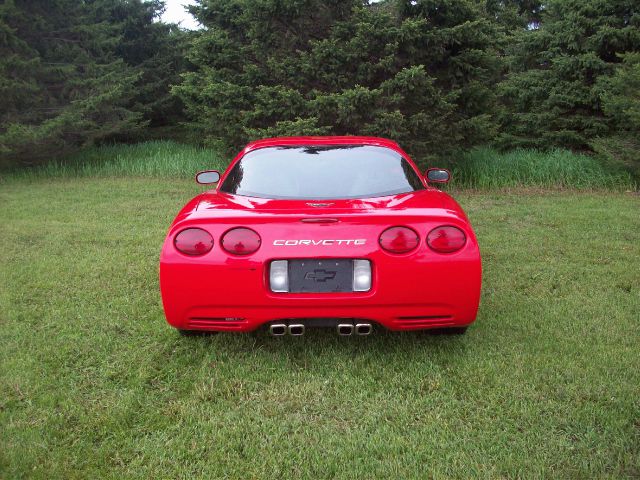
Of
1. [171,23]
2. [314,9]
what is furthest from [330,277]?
[171,23]

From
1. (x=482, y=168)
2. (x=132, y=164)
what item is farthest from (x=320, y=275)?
(x=132, y=164)

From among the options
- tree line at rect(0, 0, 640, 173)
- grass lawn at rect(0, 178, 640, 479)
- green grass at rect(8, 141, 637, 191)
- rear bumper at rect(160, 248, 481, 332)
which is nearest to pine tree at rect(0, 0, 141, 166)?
tree line at rect(0, 0, 640, 173)

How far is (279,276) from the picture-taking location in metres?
2.84

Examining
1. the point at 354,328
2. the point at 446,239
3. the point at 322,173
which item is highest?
the point at 322,173

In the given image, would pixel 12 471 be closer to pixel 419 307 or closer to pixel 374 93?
pixel 419 307

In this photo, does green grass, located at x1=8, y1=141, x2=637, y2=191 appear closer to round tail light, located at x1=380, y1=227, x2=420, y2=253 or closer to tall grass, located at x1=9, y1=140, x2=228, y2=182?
tall grass, located at x1=9, y1=140, x2=228, y2=182

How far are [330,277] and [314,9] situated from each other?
885cm

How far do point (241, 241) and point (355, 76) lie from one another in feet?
26.8

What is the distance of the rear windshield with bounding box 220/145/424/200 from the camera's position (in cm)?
343

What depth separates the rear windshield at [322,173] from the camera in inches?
135

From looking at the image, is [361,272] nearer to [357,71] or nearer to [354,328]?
[354,328]

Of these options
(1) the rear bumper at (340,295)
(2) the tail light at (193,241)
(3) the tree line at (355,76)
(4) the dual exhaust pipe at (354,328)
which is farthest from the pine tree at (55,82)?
(4) the dual exhaust pipe at (354,328)

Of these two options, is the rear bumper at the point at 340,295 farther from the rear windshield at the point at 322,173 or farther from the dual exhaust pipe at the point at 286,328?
the rear windshield at the point at 322,173

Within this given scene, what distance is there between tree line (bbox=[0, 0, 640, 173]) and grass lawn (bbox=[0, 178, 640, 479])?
5723 millimetres
